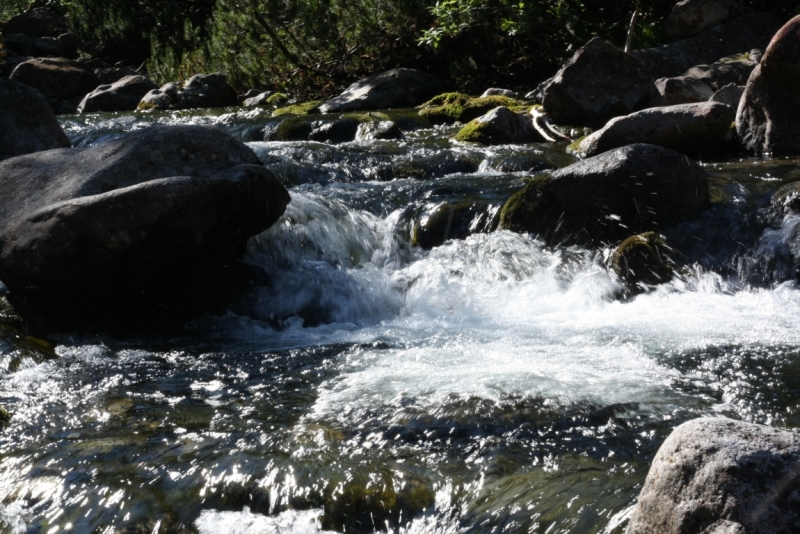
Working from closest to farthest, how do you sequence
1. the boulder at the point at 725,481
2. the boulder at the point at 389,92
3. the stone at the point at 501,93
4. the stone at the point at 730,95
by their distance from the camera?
1. the boulder at the point at 725,481
2. the stone at the point at 730,95
3. the stone at the point at 501,93
4. the boulder at the point at 389,92

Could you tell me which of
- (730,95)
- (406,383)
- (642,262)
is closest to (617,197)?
(642,262)

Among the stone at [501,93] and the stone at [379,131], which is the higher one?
the stone at [501,93]

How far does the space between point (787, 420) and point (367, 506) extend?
2069mm

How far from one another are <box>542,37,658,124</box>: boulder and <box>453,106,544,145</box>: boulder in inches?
26.5

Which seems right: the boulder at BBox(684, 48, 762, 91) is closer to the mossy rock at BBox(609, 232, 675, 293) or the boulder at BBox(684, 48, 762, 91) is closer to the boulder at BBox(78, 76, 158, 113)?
the mossy rock at BBox(609, 232, 675, 293)

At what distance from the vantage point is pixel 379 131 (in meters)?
11.8

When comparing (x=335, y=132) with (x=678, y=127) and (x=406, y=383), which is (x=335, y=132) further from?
(x=406, y=383)

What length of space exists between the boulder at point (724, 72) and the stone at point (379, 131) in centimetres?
416

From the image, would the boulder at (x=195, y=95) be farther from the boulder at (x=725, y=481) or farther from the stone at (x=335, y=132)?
the boulder at (x=725, y=481)

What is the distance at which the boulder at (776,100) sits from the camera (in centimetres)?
877

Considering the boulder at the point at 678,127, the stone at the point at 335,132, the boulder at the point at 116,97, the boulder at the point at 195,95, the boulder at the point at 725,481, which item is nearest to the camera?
the boulder at the point at 725,481

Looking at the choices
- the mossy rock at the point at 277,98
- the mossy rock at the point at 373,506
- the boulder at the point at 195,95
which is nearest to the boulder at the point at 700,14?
the mossy rock at the point at 277,98

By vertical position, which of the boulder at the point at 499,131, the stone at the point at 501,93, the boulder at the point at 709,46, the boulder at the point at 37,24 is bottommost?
the boulder at the point at 499,131

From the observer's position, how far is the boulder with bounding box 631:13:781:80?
12.9m
